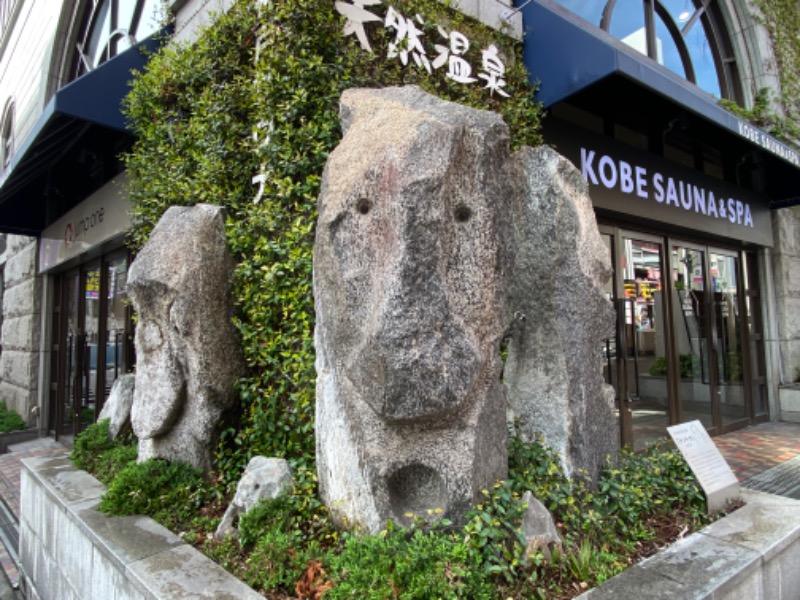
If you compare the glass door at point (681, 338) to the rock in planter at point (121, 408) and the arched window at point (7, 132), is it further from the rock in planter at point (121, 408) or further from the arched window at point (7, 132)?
the arched window at point (7, 132)

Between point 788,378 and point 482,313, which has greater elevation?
point 482,313

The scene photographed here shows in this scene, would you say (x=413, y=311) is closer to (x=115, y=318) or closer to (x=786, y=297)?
(x=115, y=318)

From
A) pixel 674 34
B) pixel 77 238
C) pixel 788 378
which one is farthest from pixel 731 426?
pixel 77 238

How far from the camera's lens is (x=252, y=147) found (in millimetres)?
4395

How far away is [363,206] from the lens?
7.98 feet

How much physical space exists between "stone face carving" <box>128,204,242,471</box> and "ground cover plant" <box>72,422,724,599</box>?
224mm

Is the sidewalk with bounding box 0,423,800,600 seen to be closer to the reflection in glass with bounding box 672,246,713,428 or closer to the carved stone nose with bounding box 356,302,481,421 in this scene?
the reflection in glass with bounding box 672,246,713,428

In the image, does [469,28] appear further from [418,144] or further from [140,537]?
[140,537]

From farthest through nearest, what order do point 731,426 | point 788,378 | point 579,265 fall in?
point 788,378 → point 731,426 → point 579,265

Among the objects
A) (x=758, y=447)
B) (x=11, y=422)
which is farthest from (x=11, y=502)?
(x=758, y=447)

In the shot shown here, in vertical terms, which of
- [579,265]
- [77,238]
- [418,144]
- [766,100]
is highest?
[766,100]

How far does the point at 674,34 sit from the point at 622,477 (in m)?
8.08

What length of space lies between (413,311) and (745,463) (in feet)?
19.3

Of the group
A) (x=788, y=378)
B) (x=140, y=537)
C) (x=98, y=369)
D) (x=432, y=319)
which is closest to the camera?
(x=432, y=319)
